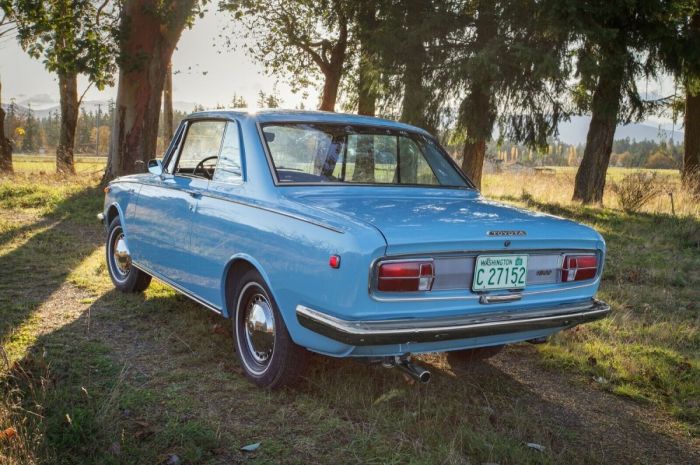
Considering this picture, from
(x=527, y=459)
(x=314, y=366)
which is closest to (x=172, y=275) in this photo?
(x=314, y=366)

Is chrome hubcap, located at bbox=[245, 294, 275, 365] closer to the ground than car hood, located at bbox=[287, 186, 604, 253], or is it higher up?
closer to the ground

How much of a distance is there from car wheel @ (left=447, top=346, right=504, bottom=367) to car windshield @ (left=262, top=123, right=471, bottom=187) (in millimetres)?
1215

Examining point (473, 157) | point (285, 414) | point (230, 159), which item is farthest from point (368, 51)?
point (285, 414)

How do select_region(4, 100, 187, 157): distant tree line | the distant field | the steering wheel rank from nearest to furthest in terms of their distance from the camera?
the steering wheel → the distant field → select_region(4, 100, 187, 157): distant tree line

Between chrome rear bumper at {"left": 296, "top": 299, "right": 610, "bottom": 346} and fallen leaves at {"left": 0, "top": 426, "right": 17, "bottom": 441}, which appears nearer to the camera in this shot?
fallen leaves at {"left": 0, "top": 426, "right": 17, "bottom": 441}

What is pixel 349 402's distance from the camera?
3.73m

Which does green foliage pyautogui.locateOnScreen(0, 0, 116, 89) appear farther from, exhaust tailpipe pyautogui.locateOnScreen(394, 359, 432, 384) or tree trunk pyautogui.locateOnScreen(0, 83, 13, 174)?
exhaust tailpipe pyautogui.locateOnScreen(394, 359, 432, 384)

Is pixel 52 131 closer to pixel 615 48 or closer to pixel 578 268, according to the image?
pixel 615 48

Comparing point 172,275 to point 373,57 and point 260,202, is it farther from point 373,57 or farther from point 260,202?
point 373,57

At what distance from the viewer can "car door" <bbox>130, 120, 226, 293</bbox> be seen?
183 inches

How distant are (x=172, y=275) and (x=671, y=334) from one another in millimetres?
4120

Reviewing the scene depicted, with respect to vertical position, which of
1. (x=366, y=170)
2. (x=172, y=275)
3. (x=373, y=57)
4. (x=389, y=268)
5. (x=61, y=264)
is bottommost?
(x=61, y=264)

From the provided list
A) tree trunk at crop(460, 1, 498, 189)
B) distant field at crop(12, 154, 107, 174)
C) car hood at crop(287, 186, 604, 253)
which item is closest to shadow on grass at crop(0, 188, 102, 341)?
car hood at crop(287, 186, 604, 253)

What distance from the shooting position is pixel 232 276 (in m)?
4.13
